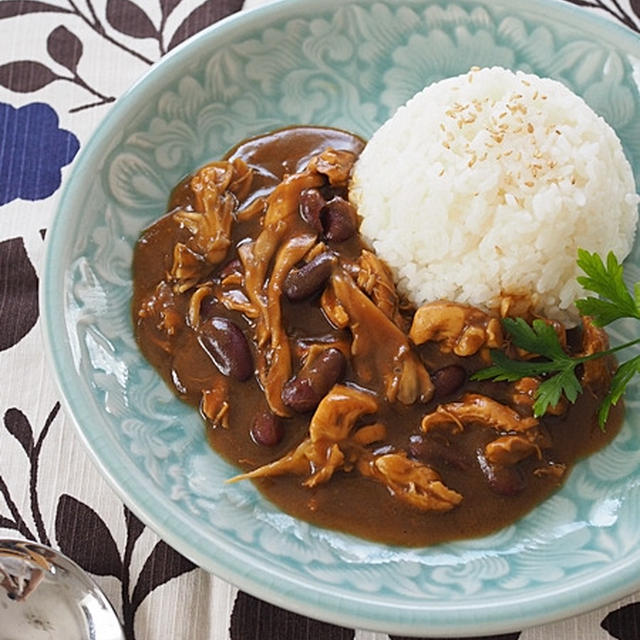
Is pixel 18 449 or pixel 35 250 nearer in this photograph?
pixel 18 449

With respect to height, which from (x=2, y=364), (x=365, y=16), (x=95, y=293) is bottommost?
(x=2, y=364)

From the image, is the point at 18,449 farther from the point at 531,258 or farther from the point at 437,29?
the point at 437,29

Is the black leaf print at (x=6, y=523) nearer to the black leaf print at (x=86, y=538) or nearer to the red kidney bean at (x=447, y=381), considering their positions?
the black leaf print at (x=86, y=538)

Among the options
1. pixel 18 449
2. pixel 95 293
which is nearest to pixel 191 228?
pixel 95 293

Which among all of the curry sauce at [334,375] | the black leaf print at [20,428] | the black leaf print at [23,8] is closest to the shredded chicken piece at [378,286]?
the curry sauce at [334,375]

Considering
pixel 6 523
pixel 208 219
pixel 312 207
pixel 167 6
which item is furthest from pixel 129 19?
pixel 6 523

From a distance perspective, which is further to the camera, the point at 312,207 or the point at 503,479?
the point at 312,207

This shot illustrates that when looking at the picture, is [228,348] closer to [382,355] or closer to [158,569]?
[382,355]
